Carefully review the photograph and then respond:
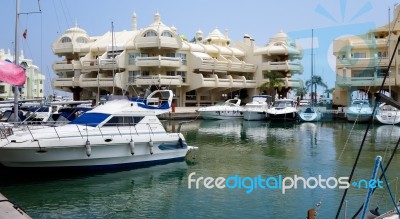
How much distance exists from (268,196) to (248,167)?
256 inches

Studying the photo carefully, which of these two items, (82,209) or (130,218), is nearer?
(130,218)

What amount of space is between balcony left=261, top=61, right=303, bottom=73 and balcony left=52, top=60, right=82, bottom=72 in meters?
32.4

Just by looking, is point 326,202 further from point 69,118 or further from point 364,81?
point 364,81

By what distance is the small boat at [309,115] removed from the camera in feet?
189

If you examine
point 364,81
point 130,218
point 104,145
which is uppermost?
point 364,81

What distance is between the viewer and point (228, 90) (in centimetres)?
7694

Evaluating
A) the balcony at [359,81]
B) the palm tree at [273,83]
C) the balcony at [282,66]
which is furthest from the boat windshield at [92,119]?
the balcony at [282,66]

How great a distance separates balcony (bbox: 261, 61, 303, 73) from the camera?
254 ft

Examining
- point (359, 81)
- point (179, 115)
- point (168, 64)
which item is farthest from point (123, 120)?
point (359, 81)

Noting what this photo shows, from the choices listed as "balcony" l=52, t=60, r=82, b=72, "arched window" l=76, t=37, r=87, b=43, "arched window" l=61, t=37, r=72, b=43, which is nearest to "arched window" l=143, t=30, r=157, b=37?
"balcony" l=52, t=60, r=82, b=72

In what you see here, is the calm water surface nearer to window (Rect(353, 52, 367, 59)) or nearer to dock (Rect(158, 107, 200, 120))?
dock (Rect(158, 107, 200, 120))

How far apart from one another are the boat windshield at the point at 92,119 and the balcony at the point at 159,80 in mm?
40098

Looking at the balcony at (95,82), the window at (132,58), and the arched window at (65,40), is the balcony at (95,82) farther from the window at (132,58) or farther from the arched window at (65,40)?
the arched window at (65,40)

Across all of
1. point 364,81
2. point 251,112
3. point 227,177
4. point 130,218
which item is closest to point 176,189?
point 227,177
